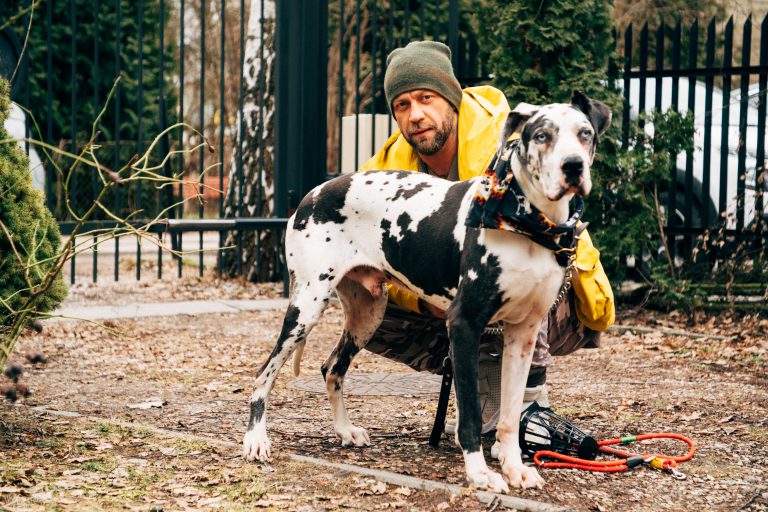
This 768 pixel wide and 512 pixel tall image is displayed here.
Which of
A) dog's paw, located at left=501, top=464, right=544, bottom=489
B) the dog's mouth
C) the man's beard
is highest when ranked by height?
the man's beard

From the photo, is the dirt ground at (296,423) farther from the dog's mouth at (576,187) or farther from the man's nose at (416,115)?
the man's nose at (416,115)

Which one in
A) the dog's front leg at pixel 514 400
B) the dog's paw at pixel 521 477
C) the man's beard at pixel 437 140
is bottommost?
the dog's paw at pixel 521 477

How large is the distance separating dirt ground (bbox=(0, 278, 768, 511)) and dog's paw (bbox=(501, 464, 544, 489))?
50mm

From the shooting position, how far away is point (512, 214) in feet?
10.9

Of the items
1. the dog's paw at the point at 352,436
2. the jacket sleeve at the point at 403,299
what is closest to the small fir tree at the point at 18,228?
the dog's paw at the point at 352,436

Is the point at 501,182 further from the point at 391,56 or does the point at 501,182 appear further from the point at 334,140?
the point at 334,140

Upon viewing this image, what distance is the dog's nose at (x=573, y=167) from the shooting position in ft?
10.2

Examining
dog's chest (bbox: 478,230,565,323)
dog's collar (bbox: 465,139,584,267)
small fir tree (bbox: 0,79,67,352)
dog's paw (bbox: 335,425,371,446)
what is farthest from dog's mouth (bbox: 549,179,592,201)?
small fir tree (bbox: 0,79,67,352)

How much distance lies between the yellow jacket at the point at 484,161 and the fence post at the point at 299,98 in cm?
411

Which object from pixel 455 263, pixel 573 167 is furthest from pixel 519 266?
pixel 573 167

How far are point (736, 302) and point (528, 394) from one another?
14.8ft

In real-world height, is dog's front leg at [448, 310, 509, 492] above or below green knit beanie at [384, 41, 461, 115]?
below

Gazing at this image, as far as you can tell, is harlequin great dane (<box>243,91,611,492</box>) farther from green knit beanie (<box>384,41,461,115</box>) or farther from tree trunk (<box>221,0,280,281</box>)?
tree trunk (<box>221,0,280,281</box>)

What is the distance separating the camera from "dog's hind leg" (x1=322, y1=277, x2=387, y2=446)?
13.9ft
